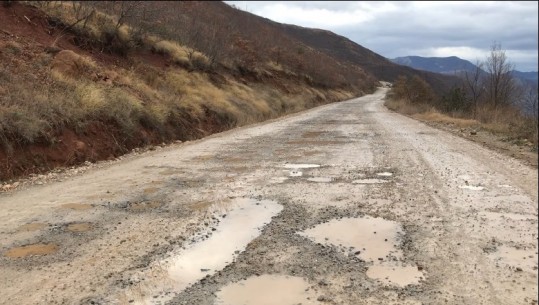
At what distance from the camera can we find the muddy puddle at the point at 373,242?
384cm

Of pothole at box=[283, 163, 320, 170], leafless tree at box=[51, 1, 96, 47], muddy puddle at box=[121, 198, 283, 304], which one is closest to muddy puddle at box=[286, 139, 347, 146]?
A: pothole at box=[283, 163, 320, 170]

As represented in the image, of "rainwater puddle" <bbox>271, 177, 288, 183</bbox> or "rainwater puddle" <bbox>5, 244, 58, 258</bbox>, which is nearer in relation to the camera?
"rainwater puddle" <bbox>5, 244, 58, 258</bbox>

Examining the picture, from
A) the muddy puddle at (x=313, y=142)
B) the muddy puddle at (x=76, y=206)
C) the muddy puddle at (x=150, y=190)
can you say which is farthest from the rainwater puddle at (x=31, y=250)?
the muddy puddle at (x=313, y=142)

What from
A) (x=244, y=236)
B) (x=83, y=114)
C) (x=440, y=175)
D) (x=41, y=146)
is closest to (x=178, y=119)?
(x=83, y=114)

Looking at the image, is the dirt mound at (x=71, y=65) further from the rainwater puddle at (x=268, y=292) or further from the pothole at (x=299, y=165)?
the rainwater puddle at (x=268, y=292)

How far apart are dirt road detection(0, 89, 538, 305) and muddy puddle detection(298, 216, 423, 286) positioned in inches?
0.7

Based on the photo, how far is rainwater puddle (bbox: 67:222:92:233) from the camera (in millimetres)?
5078

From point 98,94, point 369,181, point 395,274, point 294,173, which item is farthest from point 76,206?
point 98,94

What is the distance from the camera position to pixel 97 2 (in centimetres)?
2112

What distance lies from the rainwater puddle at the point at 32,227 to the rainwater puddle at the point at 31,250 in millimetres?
552

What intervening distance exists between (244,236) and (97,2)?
64.1 ft

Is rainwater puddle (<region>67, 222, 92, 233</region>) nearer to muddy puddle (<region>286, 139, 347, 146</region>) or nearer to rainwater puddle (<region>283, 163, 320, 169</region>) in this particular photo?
rainwater puddle (<region>283, 163, 320, 169</region>)

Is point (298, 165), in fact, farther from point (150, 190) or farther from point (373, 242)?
point (373, 242)

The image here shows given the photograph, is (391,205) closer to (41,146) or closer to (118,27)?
(41,146)
